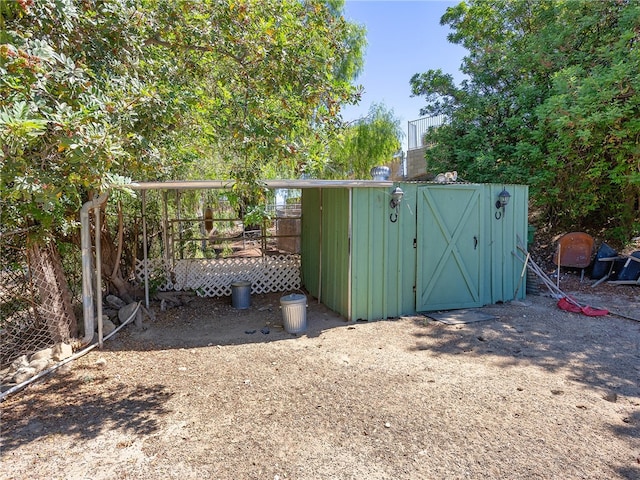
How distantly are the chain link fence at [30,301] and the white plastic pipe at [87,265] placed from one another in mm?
233

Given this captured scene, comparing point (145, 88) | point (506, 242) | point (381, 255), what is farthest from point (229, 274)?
point (506, 242)

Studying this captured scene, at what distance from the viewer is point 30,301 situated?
4688mm

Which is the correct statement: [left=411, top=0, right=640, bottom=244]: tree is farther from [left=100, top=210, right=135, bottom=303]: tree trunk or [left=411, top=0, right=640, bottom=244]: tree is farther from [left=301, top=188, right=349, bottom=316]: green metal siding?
[left=100, top=210, right=135, bottom=303]: tree trunk

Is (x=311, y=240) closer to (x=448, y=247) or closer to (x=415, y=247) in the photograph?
(x=415, y=247)

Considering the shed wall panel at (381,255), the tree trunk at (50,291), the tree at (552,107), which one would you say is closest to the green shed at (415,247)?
the shed wall panel at (381,255)

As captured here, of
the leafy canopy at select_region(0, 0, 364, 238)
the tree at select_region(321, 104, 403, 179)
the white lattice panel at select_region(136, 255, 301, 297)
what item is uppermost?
the tree at select_region(321, 104, 403, 179)

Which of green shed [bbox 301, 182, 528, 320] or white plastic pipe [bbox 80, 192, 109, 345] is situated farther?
green shed [bbox 301, 182, 528, 320]

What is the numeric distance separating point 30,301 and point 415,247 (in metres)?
5.15

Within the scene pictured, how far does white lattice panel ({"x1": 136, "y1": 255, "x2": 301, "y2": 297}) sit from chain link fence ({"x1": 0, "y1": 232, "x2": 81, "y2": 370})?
87.8 inches

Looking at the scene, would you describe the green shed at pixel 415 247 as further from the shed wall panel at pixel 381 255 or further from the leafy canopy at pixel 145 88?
the leafy canopy at pixel 145 88

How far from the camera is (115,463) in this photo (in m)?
2.70

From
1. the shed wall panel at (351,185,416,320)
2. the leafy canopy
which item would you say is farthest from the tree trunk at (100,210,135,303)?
the shed wall panel at (351,185,416,320)

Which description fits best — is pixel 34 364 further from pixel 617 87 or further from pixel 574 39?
pixel 574 39

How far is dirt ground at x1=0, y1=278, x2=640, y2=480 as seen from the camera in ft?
8.78
